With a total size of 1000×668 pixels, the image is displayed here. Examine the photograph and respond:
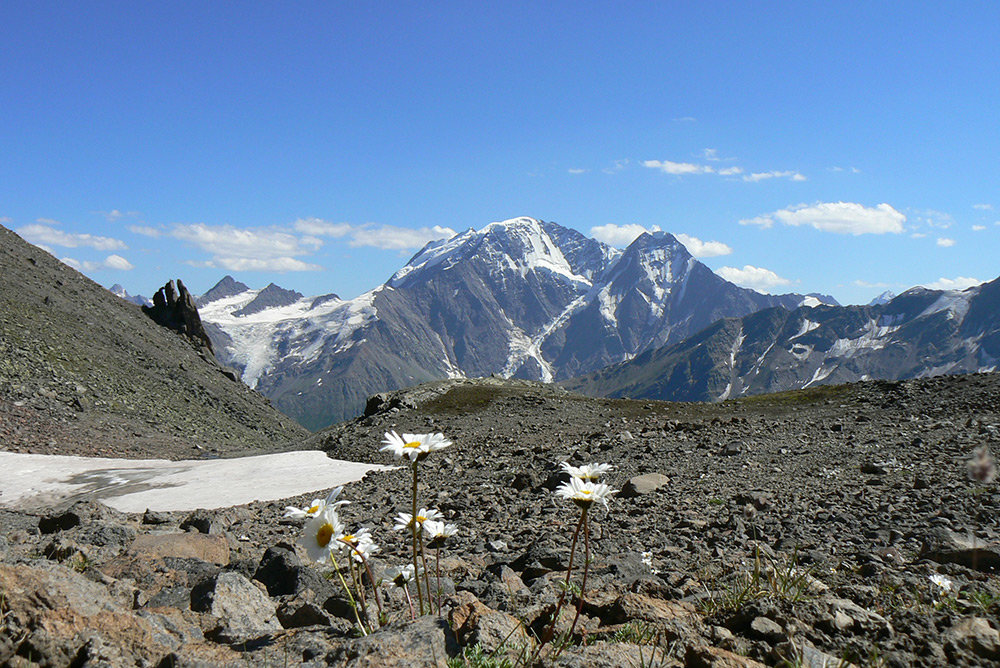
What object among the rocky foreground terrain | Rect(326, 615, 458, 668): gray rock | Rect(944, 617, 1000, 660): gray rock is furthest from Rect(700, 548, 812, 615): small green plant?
Rect(326, 615, 458, 668): gray rock

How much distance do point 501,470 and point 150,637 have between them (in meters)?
17.6

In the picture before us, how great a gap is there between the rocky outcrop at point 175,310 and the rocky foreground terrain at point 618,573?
267ft

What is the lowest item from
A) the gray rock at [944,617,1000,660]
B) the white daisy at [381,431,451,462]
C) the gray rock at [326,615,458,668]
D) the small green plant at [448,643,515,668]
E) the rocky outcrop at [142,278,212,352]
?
the gray rock at [944,617,1000,660]

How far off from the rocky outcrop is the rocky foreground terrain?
81.3m

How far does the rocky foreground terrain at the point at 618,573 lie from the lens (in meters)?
4.11

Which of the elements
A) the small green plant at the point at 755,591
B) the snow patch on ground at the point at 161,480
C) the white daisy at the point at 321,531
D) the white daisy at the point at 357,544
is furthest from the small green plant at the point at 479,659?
the snow patch on ground at the point at 161,480

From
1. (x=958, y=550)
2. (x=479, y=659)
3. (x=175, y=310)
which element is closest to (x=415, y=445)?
(x=479, y=659)

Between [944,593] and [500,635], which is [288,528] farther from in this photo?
[944,593]

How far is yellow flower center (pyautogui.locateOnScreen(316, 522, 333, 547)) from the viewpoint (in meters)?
4.02

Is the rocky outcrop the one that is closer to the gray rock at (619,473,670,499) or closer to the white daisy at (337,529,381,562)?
the gray rock at (619,473,670,499)

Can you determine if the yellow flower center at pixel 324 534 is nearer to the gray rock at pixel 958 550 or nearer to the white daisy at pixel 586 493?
the white daisy at pixel 586 493

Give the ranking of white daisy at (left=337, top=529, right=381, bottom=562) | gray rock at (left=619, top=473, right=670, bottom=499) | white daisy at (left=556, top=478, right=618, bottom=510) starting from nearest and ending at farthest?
white daisy at (left=556, top=478, right=618, bottom=510)
white daisy at (left=337, top=529, right=381, bottom=562)
gray rock at (left=619, top=473, right=670, bottom=499)

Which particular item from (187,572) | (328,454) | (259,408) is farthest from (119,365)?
(187,572)

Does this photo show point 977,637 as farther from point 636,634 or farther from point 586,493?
point 586,493
